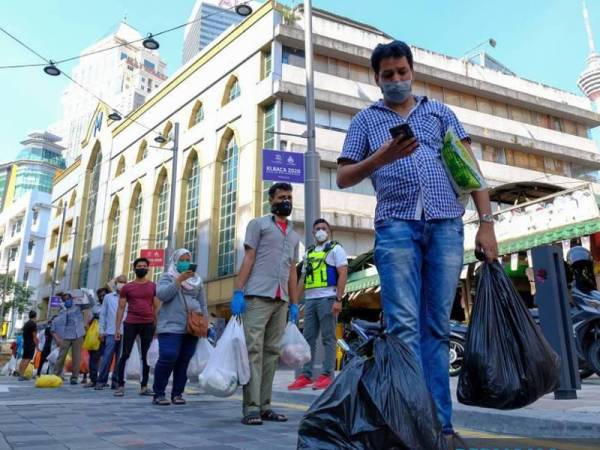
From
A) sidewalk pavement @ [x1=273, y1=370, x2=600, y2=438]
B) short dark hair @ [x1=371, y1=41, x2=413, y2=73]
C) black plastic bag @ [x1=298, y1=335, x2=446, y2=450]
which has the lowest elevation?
sidewalk pavement @ [x1=273, y1=370, x2=600, y2=438]

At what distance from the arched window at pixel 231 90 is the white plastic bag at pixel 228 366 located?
24.1 meters

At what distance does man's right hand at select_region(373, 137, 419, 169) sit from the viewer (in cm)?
201

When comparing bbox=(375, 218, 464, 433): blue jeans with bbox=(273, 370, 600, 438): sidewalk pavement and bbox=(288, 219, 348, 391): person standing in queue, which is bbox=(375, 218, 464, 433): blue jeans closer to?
bbox=(273, 370, 600, 438): sidewalk pavement

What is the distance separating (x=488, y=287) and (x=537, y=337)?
27 centimetres

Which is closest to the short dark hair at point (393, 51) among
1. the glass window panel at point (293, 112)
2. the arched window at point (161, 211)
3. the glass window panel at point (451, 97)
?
the glass window panel at point (293, 112)

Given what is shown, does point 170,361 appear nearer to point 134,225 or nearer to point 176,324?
point 176,324

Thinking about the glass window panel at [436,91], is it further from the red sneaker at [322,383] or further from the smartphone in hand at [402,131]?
the smartphone in hand at [402,131]

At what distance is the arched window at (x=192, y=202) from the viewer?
28.4 meters

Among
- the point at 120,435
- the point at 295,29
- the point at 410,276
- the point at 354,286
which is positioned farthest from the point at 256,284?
the point at 295,29

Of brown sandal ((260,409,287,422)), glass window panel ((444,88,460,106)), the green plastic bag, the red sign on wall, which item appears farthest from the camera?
glass window panel ((444,88,460,106))

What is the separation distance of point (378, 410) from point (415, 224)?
0.89 metres

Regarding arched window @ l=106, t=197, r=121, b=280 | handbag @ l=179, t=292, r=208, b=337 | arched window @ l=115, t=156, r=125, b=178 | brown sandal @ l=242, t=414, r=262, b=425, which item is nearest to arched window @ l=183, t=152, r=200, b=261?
arched window @ l=106, t=197, r=121, b=280

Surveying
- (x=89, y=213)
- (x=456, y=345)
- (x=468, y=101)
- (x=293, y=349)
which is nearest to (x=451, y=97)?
(x=468, y=101)

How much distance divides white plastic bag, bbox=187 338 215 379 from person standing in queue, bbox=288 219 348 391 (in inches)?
56.1
